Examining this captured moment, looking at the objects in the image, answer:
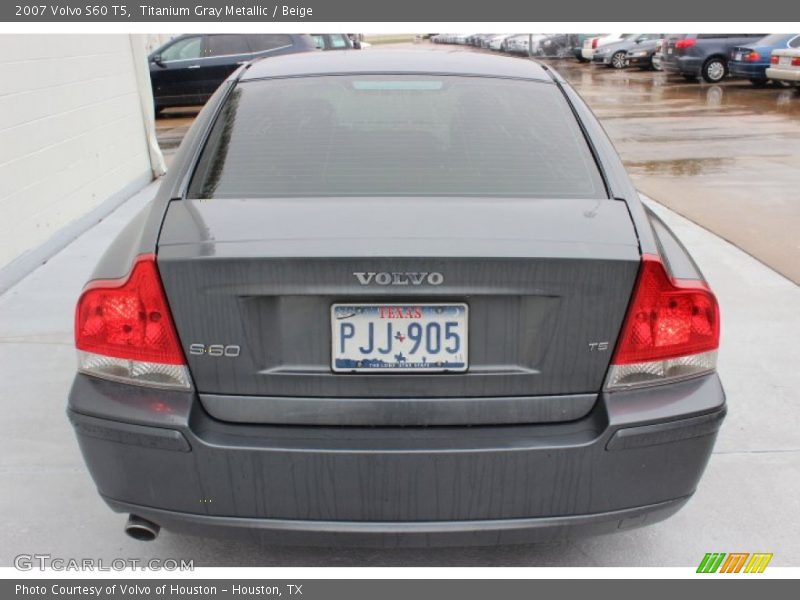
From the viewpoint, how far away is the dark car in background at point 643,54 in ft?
95.3

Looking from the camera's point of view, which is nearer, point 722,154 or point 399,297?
point 399,297

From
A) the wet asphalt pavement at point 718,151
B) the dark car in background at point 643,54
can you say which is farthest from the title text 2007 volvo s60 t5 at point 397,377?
the dark car in background at point 643,54

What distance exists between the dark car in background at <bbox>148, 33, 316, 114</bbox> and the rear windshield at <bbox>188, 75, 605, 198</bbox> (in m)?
14.6

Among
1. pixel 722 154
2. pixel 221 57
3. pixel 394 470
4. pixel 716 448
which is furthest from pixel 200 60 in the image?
pixel 394 470

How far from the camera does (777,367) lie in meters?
4.37

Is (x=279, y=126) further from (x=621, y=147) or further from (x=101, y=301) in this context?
(x=621, y=147)

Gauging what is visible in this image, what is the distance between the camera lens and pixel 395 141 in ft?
9.68

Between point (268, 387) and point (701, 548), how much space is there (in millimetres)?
1625

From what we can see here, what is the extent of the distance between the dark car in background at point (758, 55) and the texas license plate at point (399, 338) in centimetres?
2011

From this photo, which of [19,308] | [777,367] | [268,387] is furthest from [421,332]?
[19,308]

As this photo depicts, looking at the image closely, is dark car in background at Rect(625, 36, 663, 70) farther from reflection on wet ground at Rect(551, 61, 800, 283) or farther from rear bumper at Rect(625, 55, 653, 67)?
reflection on wet ground at Rect(551, 61, 800, 283)

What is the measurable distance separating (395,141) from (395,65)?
575 millimetres

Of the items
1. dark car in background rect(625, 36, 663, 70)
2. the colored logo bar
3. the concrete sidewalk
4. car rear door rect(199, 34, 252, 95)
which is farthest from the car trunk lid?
dark car in background rect(625, 36, 663, 70)

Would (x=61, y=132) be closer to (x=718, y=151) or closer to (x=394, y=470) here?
(x=394, y=470)
